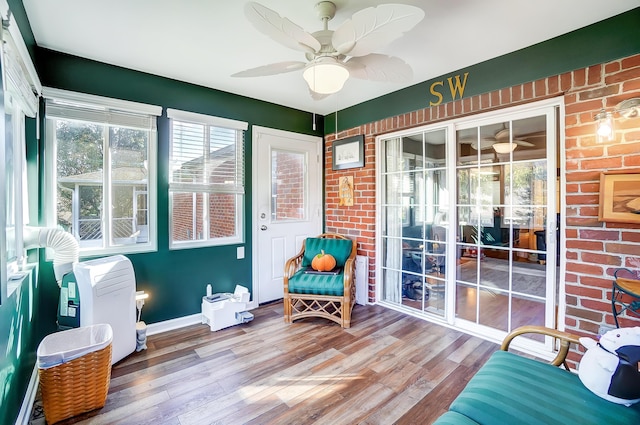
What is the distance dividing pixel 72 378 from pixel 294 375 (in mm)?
1326

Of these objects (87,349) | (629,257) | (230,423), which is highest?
(629,257)

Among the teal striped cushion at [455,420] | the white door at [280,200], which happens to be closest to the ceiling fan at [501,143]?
the white door at [280,200]

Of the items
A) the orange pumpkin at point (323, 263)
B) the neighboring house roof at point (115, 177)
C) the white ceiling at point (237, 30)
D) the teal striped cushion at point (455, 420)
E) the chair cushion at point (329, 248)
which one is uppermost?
the white ceiling at point (237, 30)

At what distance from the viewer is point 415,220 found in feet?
10.6

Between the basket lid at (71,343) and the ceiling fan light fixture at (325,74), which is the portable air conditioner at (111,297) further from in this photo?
the ceiling fan light fixture at (325,74)

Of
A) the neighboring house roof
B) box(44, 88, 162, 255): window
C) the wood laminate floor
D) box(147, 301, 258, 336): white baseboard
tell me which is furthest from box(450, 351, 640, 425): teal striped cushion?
the neighboring house roof

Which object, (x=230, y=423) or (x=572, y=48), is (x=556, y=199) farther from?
(x=230, y=423)

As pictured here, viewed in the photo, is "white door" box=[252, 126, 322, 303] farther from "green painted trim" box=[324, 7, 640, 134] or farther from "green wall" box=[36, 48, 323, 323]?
"green painted trim" box=[324, 7, 640, 134]

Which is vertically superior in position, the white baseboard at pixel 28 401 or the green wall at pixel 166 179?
the green wall at pixel 166 179

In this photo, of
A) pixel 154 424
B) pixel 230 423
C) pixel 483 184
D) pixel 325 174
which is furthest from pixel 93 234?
pixel 483 184

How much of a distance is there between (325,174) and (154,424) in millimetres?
3186

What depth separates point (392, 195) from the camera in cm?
349

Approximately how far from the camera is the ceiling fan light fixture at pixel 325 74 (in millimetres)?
1710

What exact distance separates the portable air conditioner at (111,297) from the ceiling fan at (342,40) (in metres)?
1.77
